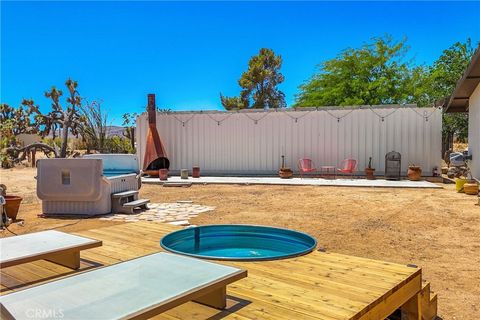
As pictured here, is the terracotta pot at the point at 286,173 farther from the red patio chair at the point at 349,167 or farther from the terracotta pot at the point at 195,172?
the terracotta pot at the point at 195,172

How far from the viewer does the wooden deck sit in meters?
2.22

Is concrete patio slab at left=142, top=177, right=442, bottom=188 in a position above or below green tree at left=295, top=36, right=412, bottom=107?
below

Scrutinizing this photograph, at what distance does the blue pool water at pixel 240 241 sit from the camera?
188 inches

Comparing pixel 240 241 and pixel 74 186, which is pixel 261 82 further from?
pixel 240 241

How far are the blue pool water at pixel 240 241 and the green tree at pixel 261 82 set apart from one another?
26.1 meters

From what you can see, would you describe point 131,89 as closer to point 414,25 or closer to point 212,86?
point 212,86

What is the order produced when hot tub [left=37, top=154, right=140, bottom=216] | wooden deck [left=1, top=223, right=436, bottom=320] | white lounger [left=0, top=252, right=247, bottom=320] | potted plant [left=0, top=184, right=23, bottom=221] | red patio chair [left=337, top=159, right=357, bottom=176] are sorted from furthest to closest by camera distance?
1. red patio chair [left=337, top=159, right=357, bottom=176]
2. hot tub [left=37, top=154, right=140, bottom=216]
3. potted plant [left=0, top=184, right=23, bottom=221]
4. wooden deck [left=1, top=223, right=436, bottom=320]
5. white lounger [left=0, top=252, right=247, bottom=320]

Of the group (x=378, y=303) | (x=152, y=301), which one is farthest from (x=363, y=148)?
(x=152, y=301)

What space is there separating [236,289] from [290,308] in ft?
1.42

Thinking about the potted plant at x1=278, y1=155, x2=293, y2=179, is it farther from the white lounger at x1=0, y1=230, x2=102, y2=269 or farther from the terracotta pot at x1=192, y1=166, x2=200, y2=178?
the white lounger at x1=0, y1=230, x2=102, y2=269

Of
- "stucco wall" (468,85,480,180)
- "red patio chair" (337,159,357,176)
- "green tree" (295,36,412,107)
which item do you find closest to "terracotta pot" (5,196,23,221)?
"red patio chair" (337,159,357,176)

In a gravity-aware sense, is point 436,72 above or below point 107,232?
above

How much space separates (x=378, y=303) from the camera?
242 cm

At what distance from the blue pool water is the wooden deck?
125 centimetres
